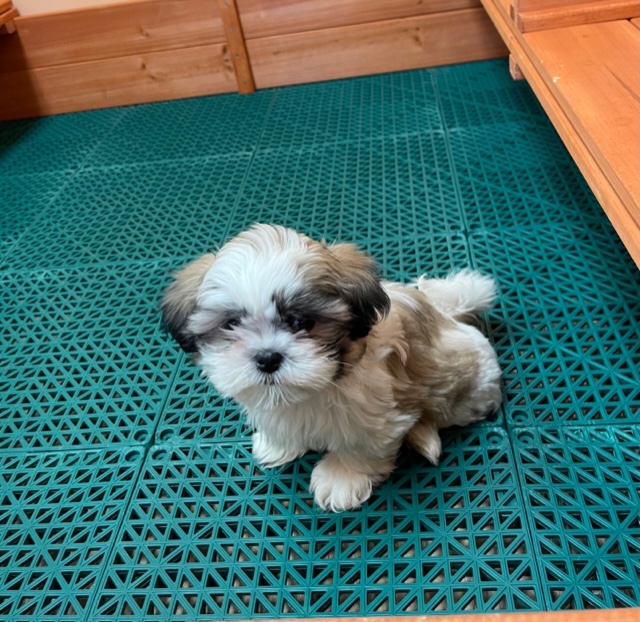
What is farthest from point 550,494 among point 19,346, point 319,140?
point 319,140

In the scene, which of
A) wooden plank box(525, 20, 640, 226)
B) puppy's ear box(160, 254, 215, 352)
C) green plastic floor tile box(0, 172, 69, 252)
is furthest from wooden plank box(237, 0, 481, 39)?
puppy's ear box(160, 254, 215, 352)

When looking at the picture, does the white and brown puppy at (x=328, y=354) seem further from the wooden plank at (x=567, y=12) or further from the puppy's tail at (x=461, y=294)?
the wooden plank at (x=567, y=12)

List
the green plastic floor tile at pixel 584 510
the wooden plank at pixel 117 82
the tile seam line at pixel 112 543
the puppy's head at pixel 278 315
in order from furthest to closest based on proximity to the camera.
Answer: the wooden plank at pixel 117 82, the tile seam line at pixel 112 543, the green plastic floor tile at pixel 584 510, the puppy's head at pixel 278 315

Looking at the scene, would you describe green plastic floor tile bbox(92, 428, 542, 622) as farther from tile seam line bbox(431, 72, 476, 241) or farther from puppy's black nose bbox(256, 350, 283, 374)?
tile seam line bbox(431, 72, 476, 241)

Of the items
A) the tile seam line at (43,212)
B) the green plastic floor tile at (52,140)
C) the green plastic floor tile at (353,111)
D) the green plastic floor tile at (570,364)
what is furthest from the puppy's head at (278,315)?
the green plastic floor tile at (52,140)

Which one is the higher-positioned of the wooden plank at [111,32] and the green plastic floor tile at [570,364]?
the wooden plank at [111,32]

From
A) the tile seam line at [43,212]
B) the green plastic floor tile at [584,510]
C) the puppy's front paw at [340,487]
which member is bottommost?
the green plastic floor tile at [584,510]

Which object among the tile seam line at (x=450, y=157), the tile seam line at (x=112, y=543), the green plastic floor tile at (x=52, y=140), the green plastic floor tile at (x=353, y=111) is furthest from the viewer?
the green plastic floor tile at (x=52, y=140)

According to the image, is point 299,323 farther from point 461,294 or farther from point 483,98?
point 483,98
